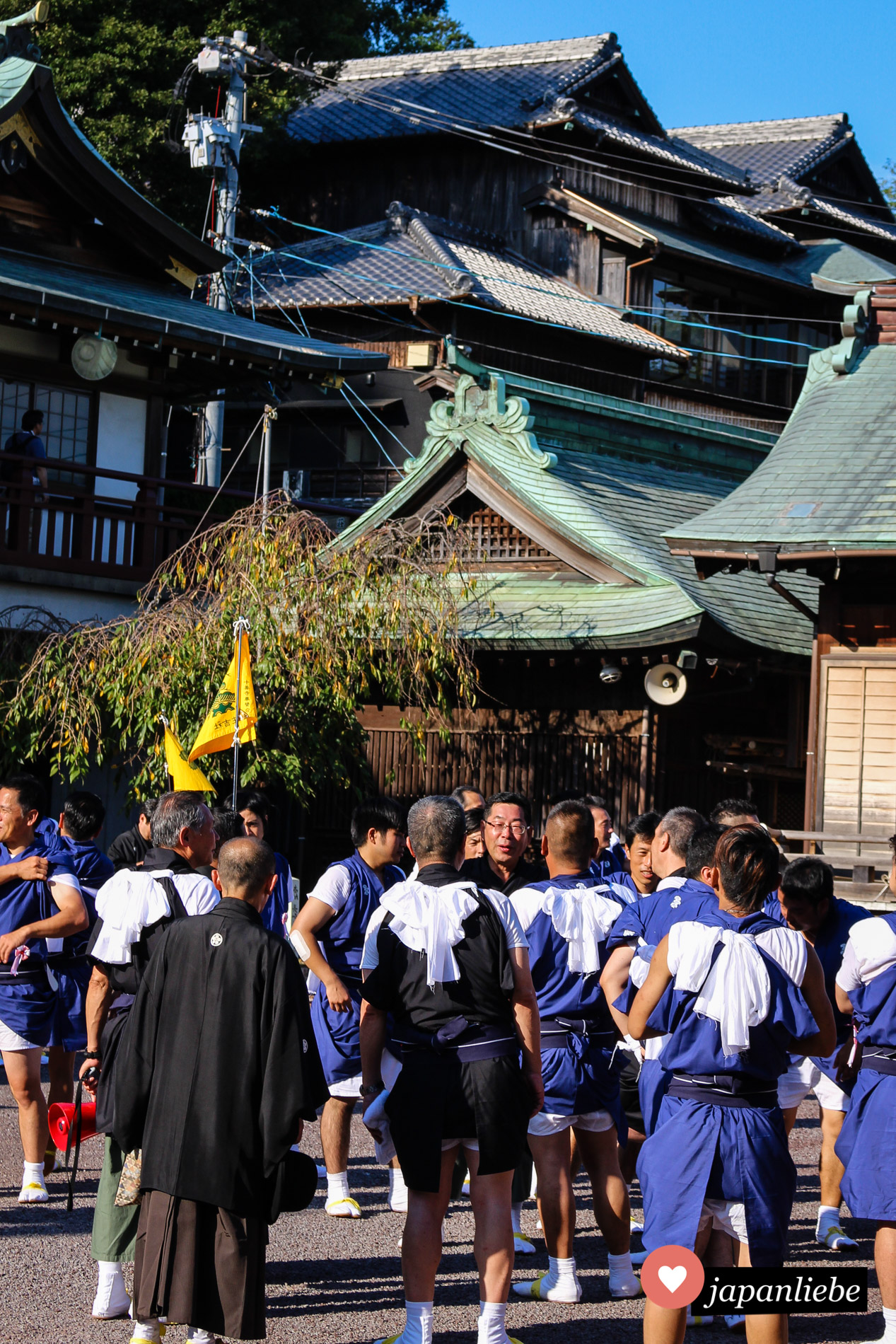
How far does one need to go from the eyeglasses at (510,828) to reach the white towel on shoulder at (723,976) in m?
2.20

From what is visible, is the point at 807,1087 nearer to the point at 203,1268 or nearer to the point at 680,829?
the point at 680,829

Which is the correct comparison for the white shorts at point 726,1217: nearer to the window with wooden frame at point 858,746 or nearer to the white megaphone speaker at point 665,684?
the window with wooden frame at point 858,746

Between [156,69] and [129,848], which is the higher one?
[156,69]

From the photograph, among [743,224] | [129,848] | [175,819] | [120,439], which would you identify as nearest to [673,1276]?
[175,819]

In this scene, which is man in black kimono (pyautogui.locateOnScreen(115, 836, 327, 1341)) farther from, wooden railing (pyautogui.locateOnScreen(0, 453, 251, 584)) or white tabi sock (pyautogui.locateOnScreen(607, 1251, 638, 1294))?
wooden railing (pyautogui.locateOnScreen(0, 453, 251, 584))

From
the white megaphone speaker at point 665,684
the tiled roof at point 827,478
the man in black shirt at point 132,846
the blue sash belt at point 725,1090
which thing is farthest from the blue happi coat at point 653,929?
the white megaphone speaker at point 665,684

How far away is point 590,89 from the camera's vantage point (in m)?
31.7

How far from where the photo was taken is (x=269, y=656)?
12438 mm

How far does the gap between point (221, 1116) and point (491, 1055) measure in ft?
3.25

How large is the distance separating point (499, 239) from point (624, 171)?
3069mm

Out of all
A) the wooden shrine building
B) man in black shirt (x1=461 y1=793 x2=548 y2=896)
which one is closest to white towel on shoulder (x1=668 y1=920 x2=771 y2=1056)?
man in black shirt (x1=461 y1=793 x2=548 y2=896)

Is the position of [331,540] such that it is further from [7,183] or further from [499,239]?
[499,239]

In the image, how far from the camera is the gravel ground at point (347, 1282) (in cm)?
573

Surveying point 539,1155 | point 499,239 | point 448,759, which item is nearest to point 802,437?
point 448,759
